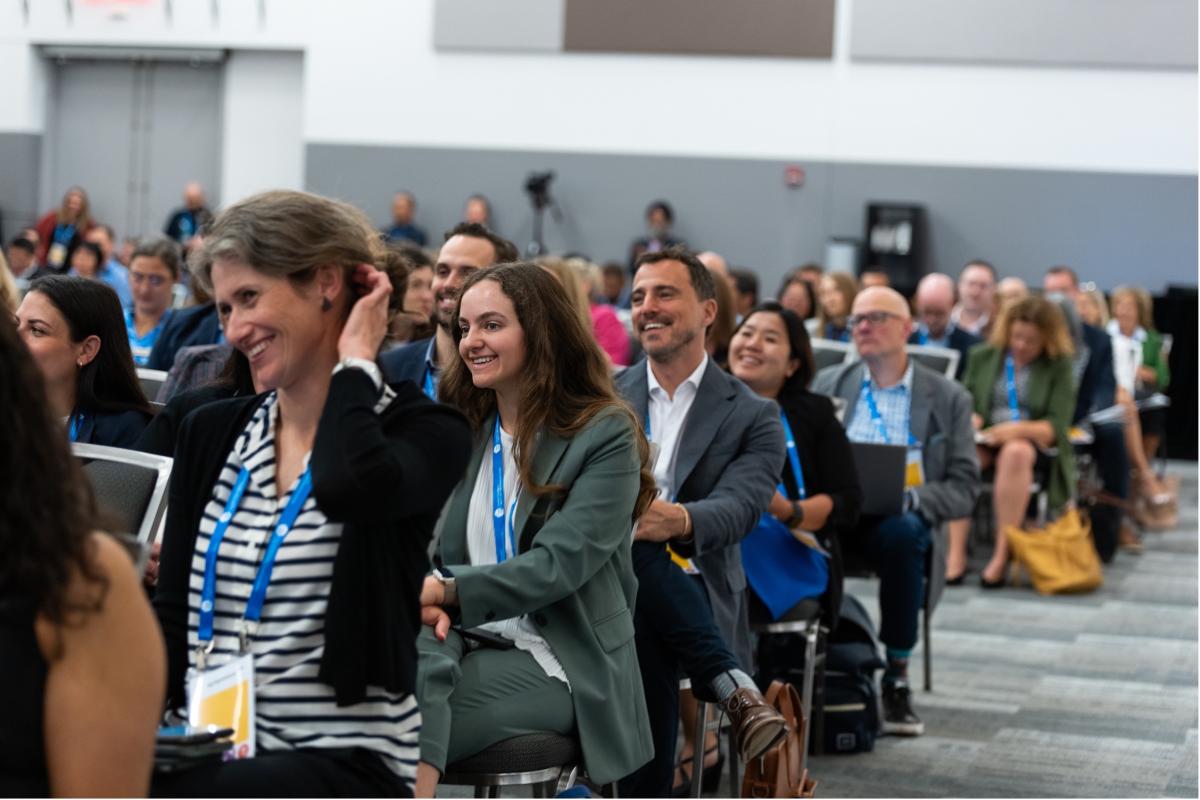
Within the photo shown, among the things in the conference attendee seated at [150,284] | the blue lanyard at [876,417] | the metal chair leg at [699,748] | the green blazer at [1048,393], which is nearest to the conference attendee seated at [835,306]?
the green blazer at [1048,393]

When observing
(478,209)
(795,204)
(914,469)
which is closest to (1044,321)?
(914,469)

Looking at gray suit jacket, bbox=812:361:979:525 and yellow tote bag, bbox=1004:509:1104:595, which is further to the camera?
yellow tote bag, bbox=1004:509:1104:595

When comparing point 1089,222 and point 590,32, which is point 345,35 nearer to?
point 590,32

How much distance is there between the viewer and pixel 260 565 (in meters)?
2.01

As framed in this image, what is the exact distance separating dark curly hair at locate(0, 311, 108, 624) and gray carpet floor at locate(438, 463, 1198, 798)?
2702 mm

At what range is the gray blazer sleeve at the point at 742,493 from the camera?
11.9ft

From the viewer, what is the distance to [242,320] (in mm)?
1987

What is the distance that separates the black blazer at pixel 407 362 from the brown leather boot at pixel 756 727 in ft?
4.02

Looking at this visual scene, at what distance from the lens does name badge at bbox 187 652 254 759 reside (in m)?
1.99

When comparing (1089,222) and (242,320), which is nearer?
(242,320)

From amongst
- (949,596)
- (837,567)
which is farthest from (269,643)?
(949,596)

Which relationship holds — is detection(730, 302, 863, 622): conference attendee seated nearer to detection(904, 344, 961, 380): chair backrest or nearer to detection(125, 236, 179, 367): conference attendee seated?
detection(904, 344, 961, 380): chair backrest

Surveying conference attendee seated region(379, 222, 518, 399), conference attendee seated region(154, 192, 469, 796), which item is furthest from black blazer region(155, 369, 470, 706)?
conference attendee seated region(379, 222, 518, 399)

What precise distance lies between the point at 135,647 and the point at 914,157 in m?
14.1
